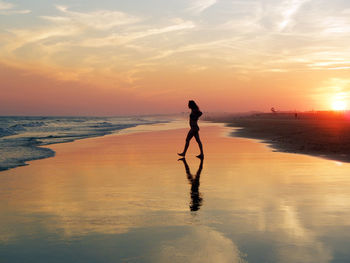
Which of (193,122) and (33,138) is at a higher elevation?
(193,122)

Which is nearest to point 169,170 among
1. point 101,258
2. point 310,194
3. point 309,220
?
point 310,194

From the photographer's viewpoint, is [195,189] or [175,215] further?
[195,189]

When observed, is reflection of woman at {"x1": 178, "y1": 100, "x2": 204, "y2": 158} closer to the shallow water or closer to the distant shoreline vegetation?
the shallow water

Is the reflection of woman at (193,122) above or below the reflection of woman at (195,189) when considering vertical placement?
above

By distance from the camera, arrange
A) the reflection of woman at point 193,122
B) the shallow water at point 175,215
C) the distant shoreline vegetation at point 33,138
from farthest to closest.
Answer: the reflection of woman at point 193,122 → the distant shoreline vegetation at point 33,138 → the shallow water at point 175,215

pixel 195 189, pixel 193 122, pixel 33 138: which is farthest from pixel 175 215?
pixel 33 138

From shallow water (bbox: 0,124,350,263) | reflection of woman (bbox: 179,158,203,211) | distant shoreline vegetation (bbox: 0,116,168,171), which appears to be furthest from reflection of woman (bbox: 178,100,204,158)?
distant shoreline vegetation (bbox: 0,116,168,171)

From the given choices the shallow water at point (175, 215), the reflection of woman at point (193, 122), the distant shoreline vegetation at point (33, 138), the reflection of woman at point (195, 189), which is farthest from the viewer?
the reflection of woman at point (193, 122)

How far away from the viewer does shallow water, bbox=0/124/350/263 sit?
4.83m

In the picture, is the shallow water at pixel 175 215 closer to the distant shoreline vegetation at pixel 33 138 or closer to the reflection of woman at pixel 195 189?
the reflection of woman at pixel 195 189

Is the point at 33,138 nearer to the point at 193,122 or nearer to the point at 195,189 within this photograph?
the point at 193,122

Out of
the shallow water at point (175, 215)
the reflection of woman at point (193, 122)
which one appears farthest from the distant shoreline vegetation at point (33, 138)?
the reflection of woman at point (193, 122)

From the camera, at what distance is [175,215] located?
6.54 m

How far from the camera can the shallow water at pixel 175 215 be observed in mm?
4832
